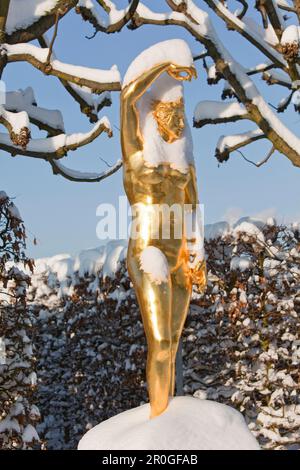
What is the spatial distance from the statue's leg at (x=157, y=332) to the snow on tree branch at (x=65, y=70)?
2.93 m

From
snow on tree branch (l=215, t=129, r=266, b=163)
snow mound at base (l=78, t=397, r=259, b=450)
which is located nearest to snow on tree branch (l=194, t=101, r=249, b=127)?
snow on tree branch (l=215, t=129, r=266, b=163)

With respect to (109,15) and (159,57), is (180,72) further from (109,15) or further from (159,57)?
(109,15)

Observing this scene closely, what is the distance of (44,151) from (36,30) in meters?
1.40

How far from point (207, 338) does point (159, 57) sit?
7852 millimetres

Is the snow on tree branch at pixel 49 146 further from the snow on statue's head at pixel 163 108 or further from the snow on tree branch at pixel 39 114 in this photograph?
the snow on statue's head at pixel 163 108

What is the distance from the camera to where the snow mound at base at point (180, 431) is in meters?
3.21

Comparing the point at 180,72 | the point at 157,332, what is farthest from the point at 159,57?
the point at 157,332

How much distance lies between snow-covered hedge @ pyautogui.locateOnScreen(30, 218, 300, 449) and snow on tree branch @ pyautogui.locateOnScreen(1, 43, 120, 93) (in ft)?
10.3

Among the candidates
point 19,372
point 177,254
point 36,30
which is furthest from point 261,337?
point 177,254

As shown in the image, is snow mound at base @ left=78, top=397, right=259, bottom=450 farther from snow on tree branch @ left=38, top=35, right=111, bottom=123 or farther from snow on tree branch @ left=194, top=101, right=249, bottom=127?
snow on tree branch @ left=38, top=35, right=111, bottom=123

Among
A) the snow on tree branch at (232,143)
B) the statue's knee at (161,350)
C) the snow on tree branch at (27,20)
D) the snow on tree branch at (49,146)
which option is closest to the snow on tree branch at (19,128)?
the snow on tree branch at (49,146)

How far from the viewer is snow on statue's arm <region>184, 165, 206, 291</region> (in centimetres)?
383

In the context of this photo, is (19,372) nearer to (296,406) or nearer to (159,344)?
(296,406)
